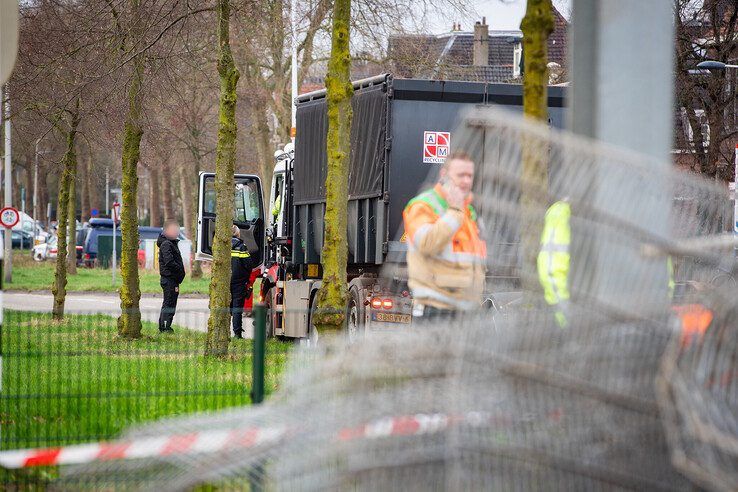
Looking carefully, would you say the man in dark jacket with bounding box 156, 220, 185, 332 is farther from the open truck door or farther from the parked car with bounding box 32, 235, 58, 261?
the parked car with bounding box 32, 235, 58, 261

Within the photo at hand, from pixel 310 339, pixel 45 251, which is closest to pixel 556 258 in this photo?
pixel 310 339

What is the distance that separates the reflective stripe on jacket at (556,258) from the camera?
4348 millimetres

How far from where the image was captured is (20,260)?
178 ft

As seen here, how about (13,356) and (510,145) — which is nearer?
(510,145)

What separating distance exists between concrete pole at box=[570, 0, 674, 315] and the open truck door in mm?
16798

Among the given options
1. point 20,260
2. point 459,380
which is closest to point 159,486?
point 459,380

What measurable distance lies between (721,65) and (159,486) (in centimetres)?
2252

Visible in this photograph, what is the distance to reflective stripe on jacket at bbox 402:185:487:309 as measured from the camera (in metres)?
5.76

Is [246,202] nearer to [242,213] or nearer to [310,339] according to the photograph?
[242,213]

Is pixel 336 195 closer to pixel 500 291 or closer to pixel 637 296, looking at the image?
pixel 500 291

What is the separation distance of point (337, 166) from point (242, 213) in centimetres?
1016

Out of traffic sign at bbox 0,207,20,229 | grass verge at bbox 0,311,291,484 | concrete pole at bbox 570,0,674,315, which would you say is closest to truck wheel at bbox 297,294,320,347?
grass verge at bbox 0,311,291,484

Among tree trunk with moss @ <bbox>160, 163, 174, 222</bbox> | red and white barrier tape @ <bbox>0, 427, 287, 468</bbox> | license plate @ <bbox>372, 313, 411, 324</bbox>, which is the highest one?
tree trunk with moss @ <bbox>160, 163, 174, 222</bbox>

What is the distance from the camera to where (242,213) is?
22.8 metres
